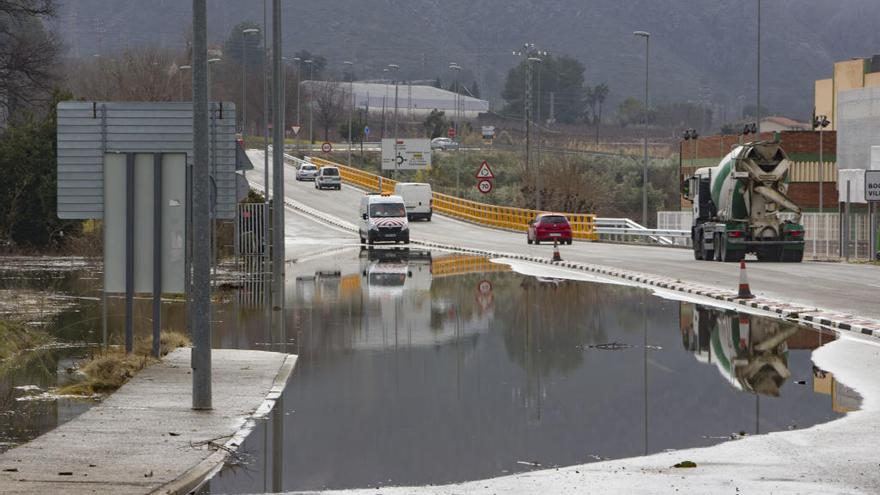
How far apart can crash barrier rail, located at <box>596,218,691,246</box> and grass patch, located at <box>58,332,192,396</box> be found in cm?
4878

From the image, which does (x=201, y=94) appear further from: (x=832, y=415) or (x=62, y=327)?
(x=62, y=327)

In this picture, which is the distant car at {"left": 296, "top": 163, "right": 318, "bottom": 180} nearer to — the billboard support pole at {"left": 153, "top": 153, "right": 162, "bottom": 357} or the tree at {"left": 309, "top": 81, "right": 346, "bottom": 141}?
the tree at {"left": 309, "top": 81, "right": 346, "bottom": 141}

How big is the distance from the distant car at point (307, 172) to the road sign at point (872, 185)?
6615 centimetres

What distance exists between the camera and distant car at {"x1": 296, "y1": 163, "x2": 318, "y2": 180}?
111375 millimetres

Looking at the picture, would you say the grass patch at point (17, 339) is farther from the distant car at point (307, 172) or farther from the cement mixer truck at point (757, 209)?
the distant car at point (307, 172)

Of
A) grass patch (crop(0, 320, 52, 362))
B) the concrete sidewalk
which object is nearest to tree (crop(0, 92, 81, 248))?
grass patch (crop(0, 320, 52, 362))

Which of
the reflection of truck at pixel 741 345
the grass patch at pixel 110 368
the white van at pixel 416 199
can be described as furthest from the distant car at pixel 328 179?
the grass patch at pixel 110 368

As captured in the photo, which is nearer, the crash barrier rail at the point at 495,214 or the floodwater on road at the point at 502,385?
the floodwater on road at the point at 502,385

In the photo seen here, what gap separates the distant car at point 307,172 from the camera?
11138 centimetres

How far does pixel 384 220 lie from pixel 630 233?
14.5 metres

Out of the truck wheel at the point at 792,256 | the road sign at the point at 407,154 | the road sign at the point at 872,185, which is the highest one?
the road sign at the point at 407,154

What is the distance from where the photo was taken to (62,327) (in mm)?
24094

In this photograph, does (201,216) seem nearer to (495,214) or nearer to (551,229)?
(551,229)

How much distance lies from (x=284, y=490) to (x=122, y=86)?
92094mm
